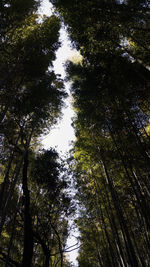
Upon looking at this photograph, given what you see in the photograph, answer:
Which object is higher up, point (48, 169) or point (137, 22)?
point (137, 22)

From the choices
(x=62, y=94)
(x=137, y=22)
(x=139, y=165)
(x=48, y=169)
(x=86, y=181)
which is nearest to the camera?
(x=137, y=22)

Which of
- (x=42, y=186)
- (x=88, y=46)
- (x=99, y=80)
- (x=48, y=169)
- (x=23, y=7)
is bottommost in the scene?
(x=42, y=186)

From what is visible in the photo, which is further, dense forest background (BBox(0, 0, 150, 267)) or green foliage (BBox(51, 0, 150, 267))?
dense forest background (BBox(0, 0, 150, 267))

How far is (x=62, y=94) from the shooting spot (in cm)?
738

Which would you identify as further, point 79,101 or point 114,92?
point 79,101

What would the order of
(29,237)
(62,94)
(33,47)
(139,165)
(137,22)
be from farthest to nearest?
(62,94), (33,47), (139,165), (137,22), (29,237)

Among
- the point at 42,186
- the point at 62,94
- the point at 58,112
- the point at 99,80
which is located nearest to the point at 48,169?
the point at 42,186

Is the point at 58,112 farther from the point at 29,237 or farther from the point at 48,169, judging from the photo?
the point at 29,237

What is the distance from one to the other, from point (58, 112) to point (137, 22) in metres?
4.89

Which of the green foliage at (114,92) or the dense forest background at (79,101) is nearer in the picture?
the green foliage at (114,92)

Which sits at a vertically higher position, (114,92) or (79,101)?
(79,101)

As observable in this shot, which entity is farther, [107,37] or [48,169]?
[48,169]

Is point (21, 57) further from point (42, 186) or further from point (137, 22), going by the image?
point (42, 186)

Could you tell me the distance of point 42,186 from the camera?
708 cm
